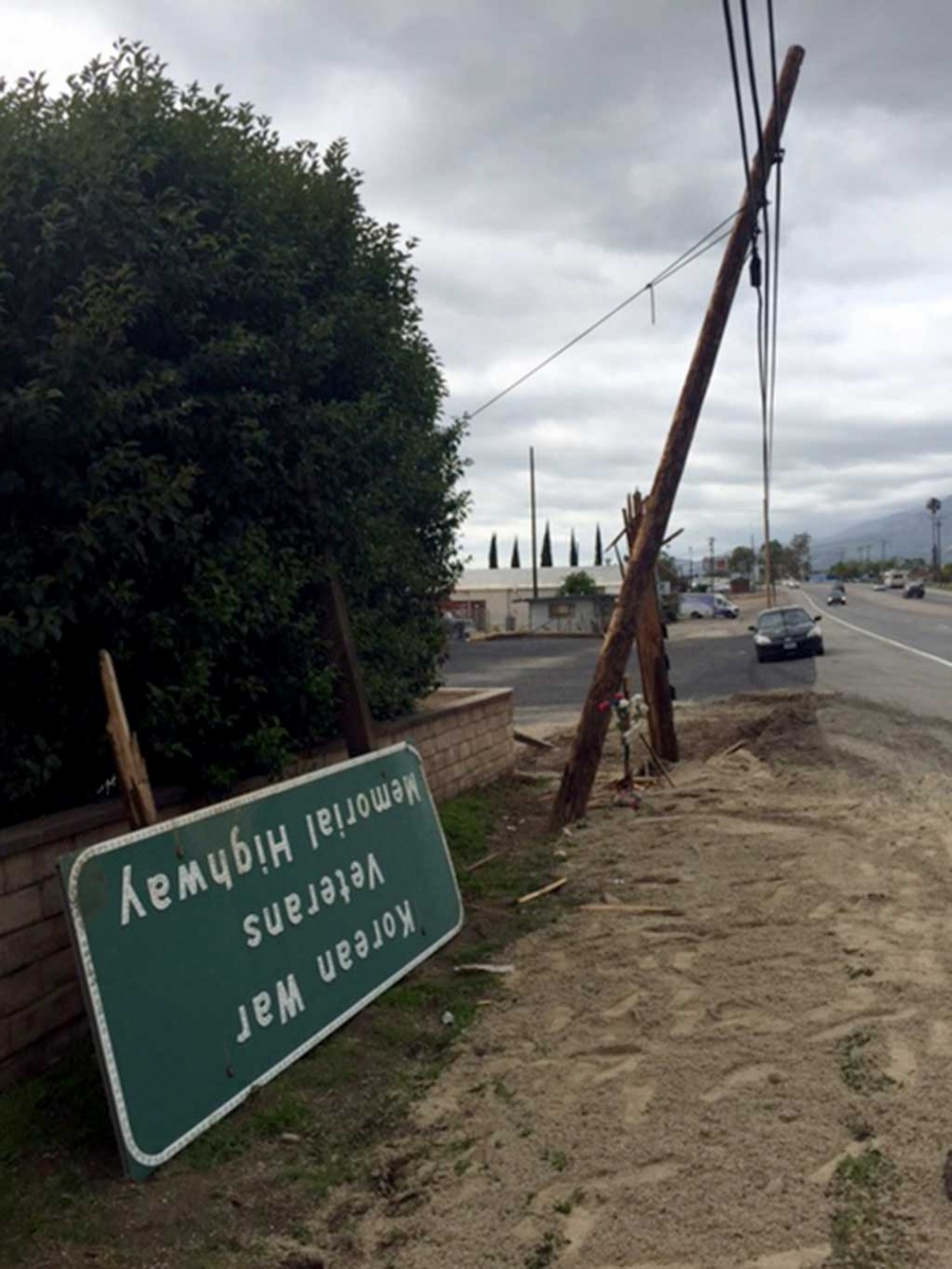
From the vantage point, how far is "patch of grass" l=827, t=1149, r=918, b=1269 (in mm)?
3010

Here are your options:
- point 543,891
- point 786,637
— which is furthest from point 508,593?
point 543,891

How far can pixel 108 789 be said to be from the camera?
527 centimetres

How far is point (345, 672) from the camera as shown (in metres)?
6.71

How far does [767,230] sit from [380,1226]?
10142mm

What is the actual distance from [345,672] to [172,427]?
205cm

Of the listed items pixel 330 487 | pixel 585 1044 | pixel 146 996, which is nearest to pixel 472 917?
pixel 585 1044

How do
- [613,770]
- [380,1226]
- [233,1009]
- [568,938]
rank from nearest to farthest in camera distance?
[380,1226] < [233,1009] < [568,938] < [613,770]

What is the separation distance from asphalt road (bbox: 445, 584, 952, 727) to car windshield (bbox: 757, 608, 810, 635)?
104 centimetres

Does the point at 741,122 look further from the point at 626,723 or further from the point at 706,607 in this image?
the point at 706,607

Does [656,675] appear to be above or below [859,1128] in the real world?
above

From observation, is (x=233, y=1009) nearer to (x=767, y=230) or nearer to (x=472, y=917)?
(x=472, y=917)

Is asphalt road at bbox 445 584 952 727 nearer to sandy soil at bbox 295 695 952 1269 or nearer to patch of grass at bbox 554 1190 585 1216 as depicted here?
sandy soil at bbox 295 695 952 1269

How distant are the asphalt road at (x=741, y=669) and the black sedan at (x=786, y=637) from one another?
36 cm

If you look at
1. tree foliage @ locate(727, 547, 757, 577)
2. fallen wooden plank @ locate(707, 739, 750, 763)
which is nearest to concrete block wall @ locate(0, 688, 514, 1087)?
fallen wooden plank @ locate(707, 739, 750, 763)
